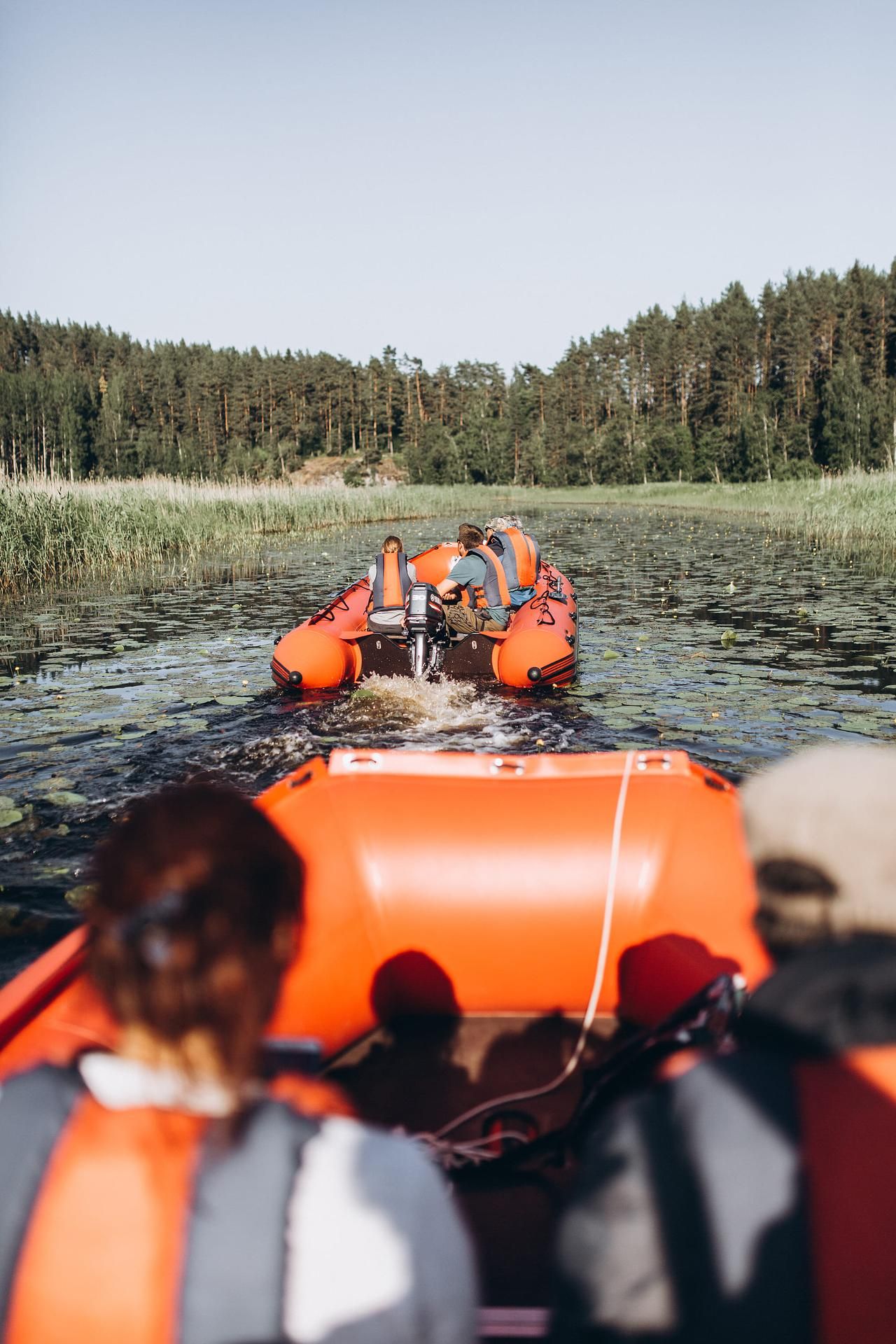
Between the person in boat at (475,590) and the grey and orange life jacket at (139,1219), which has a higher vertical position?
the person in boat at (475,590)

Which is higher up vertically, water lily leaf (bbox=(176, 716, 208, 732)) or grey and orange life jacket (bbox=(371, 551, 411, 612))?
grey and orange life jacket (bbox=(371, 551, 411, 612))

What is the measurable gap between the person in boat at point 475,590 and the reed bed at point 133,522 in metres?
6.88

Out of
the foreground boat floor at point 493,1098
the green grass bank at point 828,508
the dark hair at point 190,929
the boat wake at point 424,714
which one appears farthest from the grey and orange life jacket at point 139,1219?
the green grass bank at point 828,508

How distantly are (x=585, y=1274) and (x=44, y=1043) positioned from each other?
1180 mm

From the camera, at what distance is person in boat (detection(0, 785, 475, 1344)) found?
3.19ft

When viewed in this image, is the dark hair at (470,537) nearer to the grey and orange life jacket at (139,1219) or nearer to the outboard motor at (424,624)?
the outboard motor at (424,624)

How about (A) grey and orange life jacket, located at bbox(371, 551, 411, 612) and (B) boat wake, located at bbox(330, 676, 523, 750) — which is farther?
(A) grey and orange life jacket, located at bbox(371, 551, 411, 612)

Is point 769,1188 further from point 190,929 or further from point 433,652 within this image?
point 433,652

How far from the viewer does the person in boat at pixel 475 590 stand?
7.82 m

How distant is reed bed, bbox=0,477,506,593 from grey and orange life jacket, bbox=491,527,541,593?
7.04 metres

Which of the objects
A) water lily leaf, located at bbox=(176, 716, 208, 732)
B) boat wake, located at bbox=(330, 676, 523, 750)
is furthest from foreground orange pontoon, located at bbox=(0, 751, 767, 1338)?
water lily leaf, located at bbox=(176, 716, 208, 732)

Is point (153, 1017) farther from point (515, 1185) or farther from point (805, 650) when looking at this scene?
point (805, 650)

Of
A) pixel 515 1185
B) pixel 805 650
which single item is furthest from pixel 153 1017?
pixel 805 650

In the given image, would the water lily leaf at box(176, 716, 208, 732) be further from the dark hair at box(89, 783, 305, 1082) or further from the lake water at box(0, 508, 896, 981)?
the dark hair at box(89, 783, 305, 1082)
